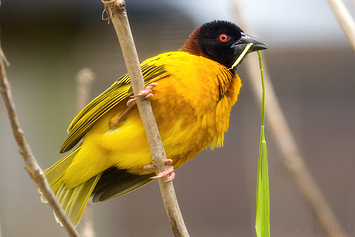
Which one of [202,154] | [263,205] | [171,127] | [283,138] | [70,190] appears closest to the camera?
[263,205]

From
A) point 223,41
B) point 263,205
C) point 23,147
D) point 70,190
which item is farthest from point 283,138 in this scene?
point 23,147

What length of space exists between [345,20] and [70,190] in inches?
41.0

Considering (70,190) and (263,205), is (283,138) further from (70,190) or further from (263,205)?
(70,190)

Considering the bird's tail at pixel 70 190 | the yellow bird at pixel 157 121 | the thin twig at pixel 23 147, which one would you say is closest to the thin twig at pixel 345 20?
the yellow bird at pixel 157 121

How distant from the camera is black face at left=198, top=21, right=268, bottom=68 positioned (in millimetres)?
1284

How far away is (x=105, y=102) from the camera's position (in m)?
1.12

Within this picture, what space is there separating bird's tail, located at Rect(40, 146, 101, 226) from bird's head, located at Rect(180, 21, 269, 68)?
58 centimetres

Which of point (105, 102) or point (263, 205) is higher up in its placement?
point (105, 102)

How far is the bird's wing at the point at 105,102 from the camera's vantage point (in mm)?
1098

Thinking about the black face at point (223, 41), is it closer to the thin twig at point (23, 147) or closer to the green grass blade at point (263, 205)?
the green grass blade at point (263, 205)

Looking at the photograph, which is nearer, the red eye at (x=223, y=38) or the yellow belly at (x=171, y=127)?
the yellow belly at (x=171, y=127)

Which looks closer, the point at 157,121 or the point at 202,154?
the point at 157,121

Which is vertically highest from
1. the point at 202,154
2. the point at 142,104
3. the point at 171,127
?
the point at 142,104

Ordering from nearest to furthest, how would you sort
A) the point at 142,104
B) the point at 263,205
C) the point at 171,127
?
1. the point at 263,205
2. the point at 142,104
3. the point at 171,127
